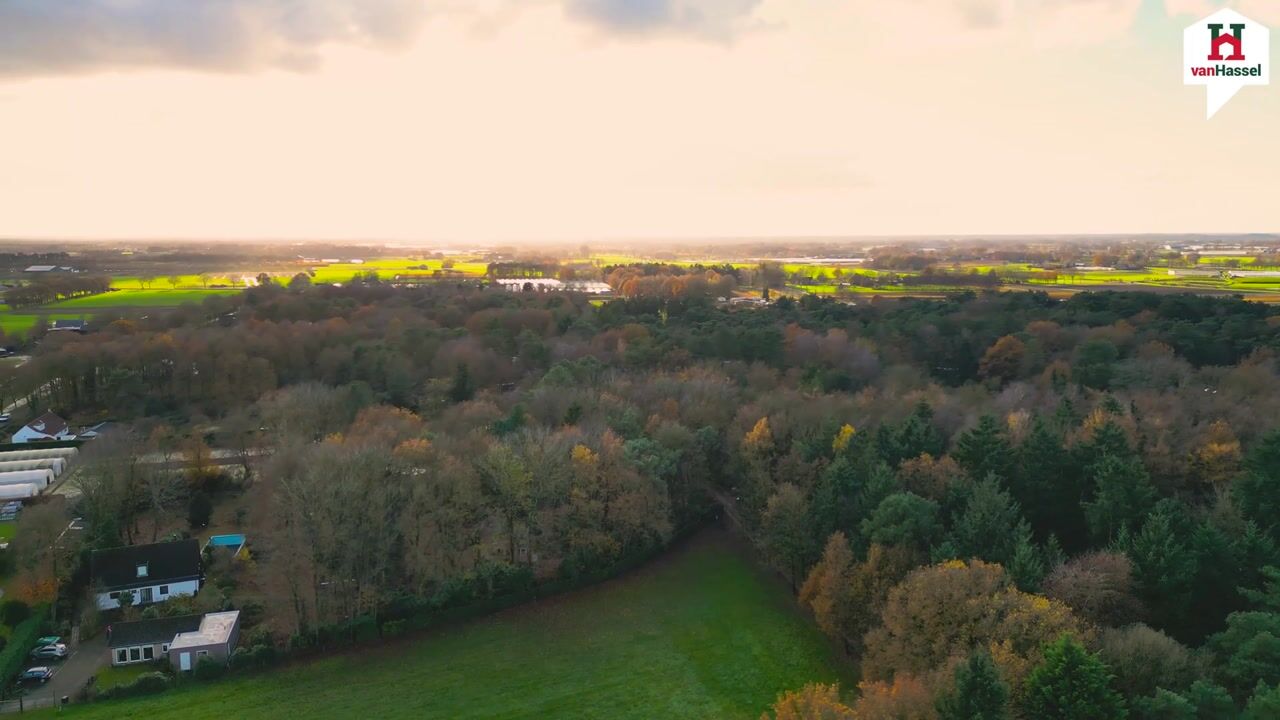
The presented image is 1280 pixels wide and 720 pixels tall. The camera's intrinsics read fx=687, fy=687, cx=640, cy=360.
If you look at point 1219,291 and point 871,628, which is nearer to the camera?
point 871,628

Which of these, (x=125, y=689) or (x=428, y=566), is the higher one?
(x=428, y=566)

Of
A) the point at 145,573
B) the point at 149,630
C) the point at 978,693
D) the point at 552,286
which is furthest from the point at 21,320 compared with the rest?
the point at 978,693

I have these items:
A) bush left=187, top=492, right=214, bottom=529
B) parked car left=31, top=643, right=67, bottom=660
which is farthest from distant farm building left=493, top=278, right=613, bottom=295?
parked car left=31, top=643, right=67, bottom=660

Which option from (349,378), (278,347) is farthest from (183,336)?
(349,378)

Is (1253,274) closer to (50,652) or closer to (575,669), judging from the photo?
(575,669)

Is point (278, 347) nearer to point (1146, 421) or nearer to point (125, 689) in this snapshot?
point (125, 689)

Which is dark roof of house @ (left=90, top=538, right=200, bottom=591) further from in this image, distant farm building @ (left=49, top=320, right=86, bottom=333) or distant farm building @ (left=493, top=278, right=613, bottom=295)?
distant farm building @ (left=493, top=278, right=613, bottom=295)
